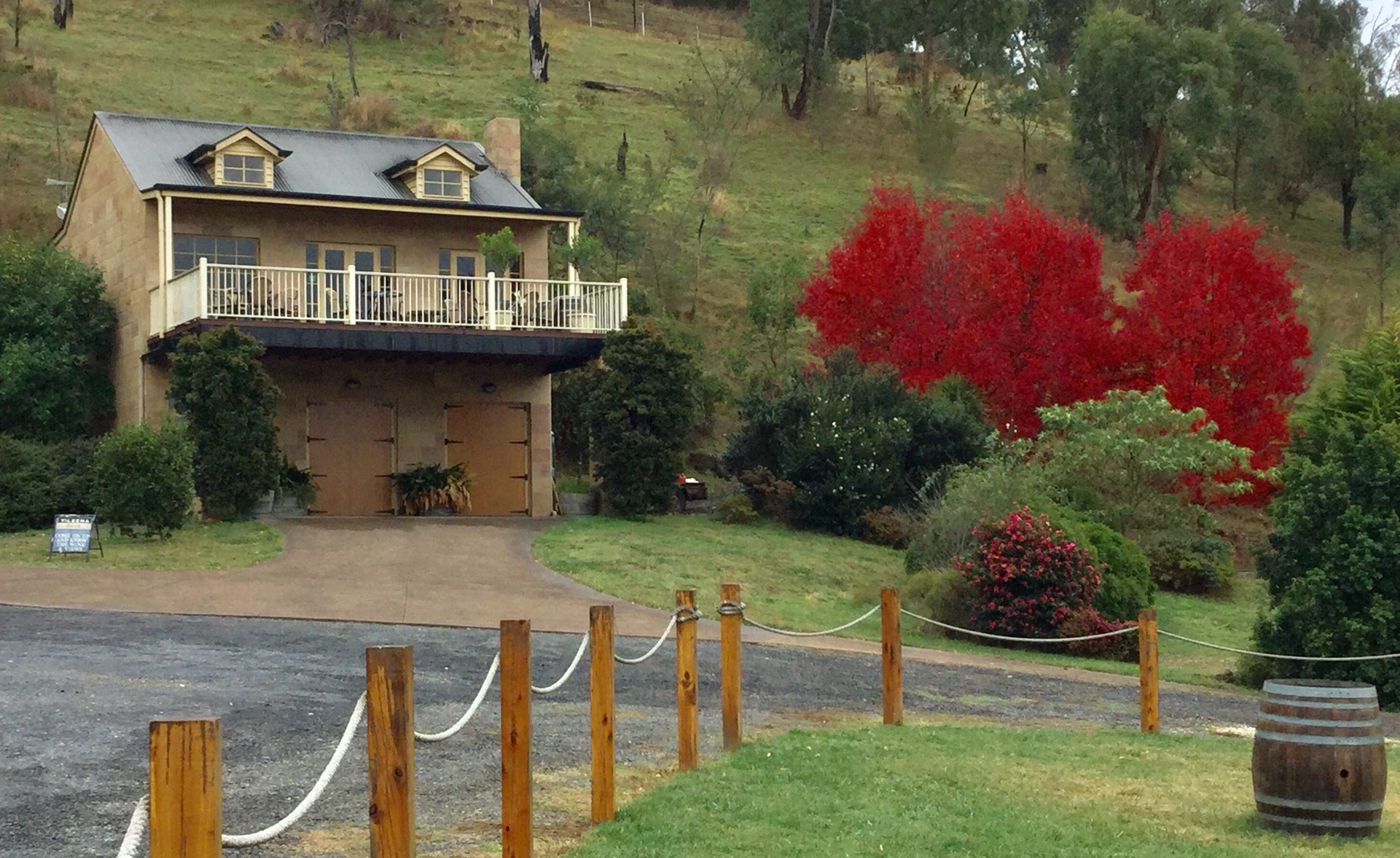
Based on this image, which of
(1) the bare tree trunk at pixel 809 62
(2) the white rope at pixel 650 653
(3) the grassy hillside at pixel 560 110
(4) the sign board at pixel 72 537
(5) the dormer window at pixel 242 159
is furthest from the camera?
(1) the bare tree trunk at pixel 809 62

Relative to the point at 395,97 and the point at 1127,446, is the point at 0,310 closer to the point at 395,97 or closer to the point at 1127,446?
the point at 1127,446

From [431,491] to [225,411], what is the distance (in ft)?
17.4

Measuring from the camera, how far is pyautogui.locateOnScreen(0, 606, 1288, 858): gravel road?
8.83 metres

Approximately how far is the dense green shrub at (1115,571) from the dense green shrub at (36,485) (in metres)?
14.9

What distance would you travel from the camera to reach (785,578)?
981 inches

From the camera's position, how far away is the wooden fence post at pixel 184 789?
4.57m

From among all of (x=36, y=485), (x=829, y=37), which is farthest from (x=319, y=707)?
(x=829, y=37)

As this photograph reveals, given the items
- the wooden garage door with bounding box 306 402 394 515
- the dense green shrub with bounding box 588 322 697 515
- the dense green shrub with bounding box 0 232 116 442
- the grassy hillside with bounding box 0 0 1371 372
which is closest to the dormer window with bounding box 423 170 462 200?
the wooden garage door with bounding box 306 402 394 515

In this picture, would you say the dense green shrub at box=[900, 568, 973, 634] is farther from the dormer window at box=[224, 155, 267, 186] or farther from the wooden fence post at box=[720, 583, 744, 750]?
the dormer window at box=[224, 155, 267, 186]

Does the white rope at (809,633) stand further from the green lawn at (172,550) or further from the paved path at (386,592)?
the green lawn at (172,550)

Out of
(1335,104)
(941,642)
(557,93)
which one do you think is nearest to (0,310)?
(941,642)

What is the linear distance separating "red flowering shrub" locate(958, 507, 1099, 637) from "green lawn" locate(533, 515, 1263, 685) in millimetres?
514

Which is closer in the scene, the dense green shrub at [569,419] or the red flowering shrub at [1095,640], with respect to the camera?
the red flowering shrub at [1095,640]

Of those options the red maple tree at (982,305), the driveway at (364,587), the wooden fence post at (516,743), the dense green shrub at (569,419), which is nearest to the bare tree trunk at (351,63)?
the dense green shrub at (569,419)
